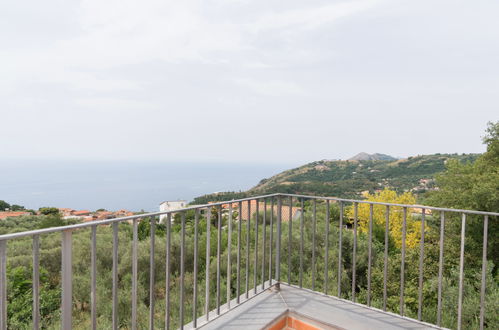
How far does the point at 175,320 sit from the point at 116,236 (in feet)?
10.1

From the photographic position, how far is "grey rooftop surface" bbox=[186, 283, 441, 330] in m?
2.19

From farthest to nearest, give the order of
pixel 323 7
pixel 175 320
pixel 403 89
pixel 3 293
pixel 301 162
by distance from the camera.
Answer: pixel 301 162, pixel 403 89, pixel 323 7, pixel 175 320, pixel 3 293

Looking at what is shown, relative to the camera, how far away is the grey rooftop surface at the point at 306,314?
219 cm

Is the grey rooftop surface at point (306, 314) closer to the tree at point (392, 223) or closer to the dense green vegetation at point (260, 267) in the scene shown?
the dense green vegetation at point (260, 267)

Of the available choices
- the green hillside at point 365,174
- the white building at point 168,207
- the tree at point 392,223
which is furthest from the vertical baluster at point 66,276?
the green hillside at point 365,174

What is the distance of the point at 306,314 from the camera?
2344 mm

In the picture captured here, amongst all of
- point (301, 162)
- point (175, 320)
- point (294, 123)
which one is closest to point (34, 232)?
point (175, 320)

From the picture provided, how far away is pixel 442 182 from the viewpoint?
11.3m

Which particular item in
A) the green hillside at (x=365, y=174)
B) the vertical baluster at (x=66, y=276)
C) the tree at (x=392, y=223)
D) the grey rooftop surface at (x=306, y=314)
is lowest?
the tree at (x=392, y=223)

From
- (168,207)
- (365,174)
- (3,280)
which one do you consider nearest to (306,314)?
(3,280)

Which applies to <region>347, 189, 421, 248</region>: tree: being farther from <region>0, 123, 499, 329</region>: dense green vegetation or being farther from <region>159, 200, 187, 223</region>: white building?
<region>159, 200, 187, 223</region>: white building

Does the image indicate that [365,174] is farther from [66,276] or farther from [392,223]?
[66,276]

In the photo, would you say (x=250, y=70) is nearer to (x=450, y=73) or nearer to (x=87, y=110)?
(x=450, y=73)

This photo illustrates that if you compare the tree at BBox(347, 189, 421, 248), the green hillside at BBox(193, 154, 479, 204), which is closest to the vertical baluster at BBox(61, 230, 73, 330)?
the tree at BBox(347, 189, 421, 248)
